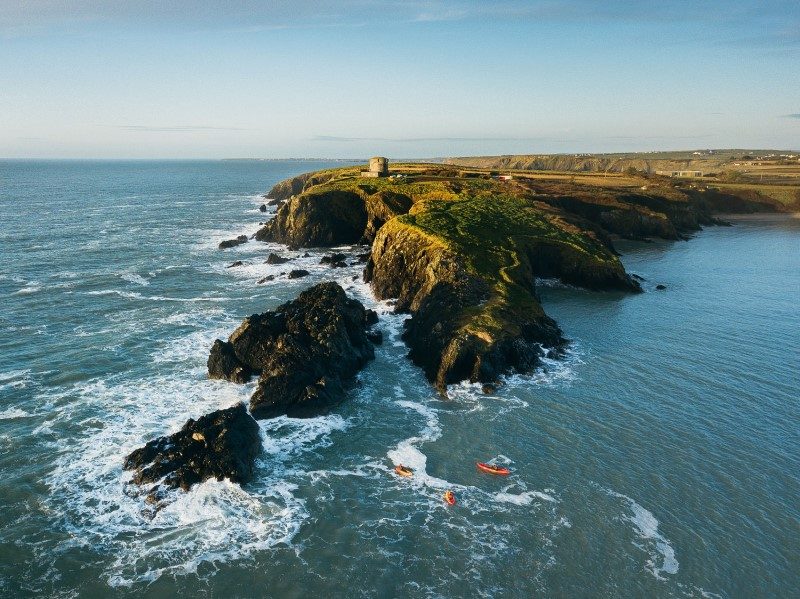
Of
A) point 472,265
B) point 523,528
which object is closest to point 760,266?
point 472,265

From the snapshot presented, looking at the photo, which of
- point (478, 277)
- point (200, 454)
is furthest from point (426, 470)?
point (478, 277)

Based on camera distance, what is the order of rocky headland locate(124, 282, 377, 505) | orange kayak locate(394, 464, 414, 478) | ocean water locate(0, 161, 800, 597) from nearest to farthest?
ocean water locate(0, 161, 800, 597), rocky headland locate(124, 282, 377, 505), orange kayak locate(394, 464, 414, 478)

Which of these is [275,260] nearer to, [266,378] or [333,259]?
[333,259]

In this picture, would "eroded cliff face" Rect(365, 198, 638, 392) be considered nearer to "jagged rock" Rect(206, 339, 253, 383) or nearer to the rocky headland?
the rocky headland

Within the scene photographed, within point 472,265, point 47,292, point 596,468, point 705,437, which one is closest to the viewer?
point 596,468

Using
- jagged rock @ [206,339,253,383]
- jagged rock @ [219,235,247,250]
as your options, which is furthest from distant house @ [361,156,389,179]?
jagged rock @ [206,339,253,383]

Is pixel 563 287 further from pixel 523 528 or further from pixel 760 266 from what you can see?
pixel 523 528
